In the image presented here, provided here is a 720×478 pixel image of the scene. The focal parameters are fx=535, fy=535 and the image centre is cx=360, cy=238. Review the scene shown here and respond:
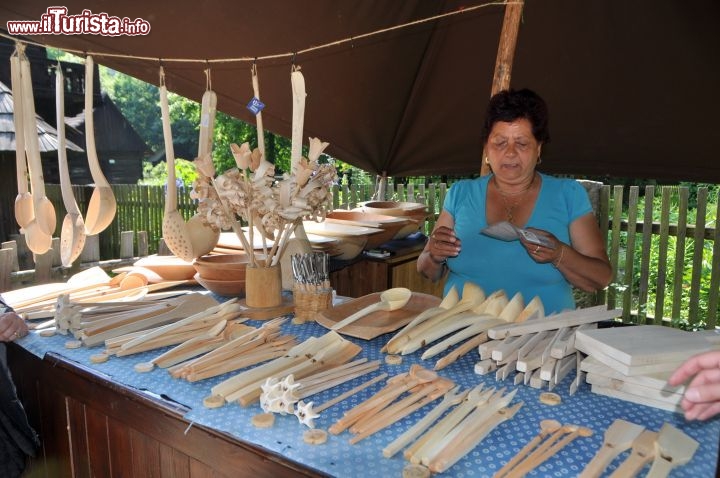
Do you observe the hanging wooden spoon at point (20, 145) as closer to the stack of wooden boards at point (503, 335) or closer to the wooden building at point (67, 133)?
the stack of wooden boards at point (503, 335)

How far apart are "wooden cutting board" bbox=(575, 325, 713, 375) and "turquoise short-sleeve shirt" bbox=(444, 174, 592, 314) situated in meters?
0.75

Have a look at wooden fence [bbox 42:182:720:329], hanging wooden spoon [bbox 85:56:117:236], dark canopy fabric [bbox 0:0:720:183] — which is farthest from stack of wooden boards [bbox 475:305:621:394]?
wooden fence [bbox 42:182:720:329]

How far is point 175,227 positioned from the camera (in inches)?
80.9

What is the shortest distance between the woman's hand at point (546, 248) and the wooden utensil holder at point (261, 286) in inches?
35.0

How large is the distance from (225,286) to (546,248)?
120cm

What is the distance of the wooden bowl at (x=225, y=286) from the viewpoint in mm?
2084

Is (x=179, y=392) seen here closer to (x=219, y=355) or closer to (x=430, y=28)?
(x=219, y=355)

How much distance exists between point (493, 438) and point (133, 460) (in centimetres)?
98

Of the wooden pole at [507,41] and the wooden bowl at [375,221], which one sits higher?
the wooden pole at [507,41]

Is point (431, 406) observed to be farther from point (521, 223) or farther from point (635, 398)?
point (521, 223)

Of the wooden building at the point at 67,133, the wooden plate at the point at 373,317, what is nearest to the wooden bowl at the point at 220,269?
the wooden plate at the point at 373,317

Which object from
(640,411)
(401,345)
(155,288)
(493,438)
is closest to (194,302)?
(155,288)

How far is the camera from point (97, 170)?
2.04 m

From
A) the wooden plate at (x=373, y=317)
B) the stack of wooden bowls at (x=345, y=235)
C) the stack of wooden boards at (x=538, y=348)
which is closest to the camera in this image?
the stack of wooden boards at (x=538, y=348)
